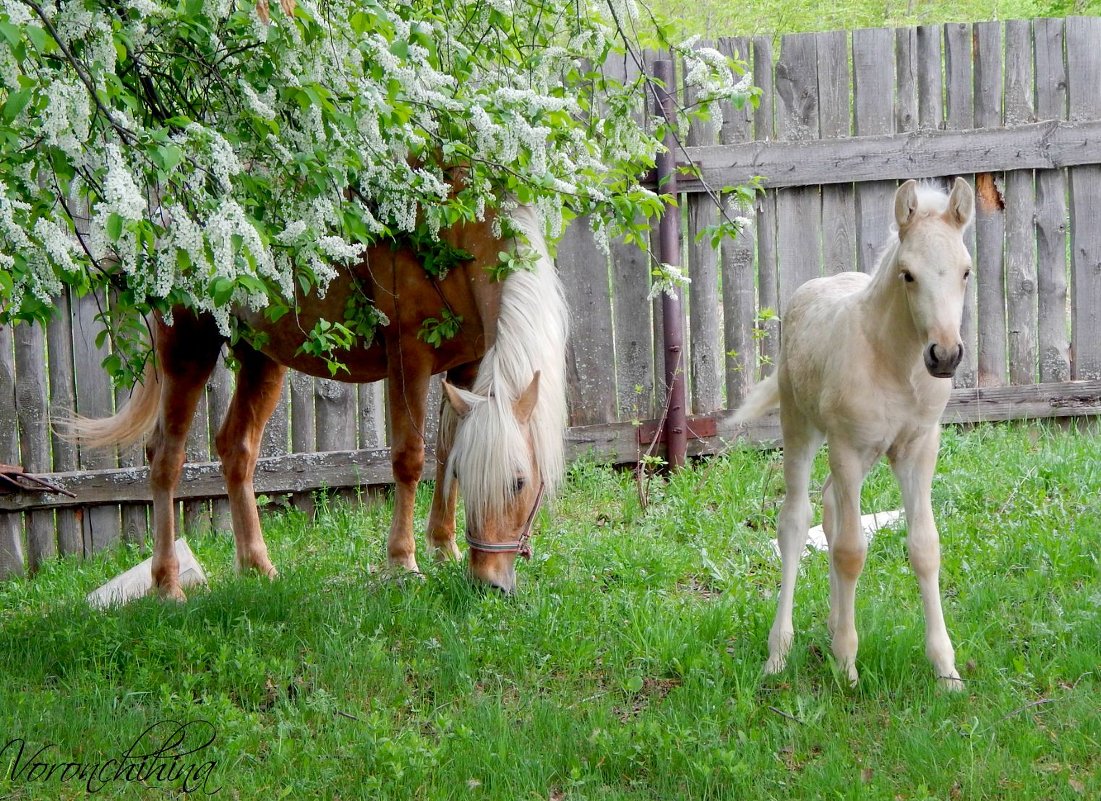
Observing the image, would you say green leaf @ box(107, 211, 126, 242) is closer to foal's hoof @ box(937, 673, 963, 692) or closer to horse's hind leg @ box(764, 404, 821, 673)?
horse's hind leg @ box(764, 404, 821, 673)

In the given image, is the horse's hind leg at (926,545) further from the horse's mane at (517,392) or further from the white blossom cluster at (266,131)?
the horse's mane at (517,392)

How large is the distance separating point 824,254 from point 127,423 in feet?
14.7

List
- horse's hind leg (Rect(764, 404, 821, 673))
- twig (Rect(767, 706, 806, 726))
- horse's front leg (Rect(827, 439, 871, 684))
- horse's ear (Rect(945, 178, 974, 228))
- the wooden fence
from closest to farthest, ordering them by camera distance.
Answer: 1. horse's ear (Rect(945, 178, 974, 228))
2. twig (Rect(767, 706, 806, 726))
3. horse's front leg (Rect(827, 439, 871, 684))
4. horse's hind leg (Rect(764, 404, 821, 673))
5. the wooden fence

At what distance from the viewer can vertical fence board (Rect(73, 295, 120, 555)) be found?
652 centimetres

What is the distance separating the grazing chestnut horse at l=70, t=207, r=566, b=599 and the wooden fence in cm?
70

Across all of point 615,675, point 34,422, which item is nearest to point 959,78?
point 615,675

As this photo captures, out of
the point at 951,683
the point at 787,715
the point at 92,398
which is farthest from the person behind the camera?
the point at 92,398

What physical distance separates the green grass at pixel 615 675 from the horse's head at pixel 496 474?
207 mm

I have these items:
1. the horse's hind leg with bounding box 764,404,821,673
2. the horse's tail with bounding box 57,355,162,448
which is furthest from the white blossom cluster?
the horse's tail with bounding box 57,355,162,448

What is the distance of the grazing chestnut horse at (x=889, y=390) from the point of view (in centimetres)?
317

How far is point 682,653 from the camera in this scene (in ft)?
12.9

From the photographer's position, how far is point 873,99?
6.81m

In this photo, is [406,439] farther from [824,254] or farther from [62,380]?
[824,254]

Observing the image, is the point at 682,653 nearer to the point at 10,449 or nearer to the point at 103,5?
the point at 103,5
